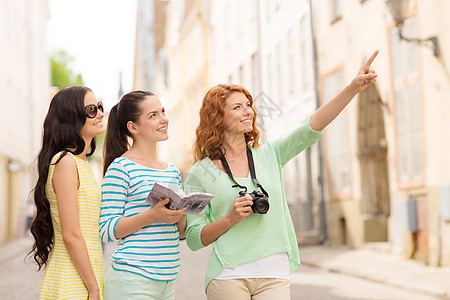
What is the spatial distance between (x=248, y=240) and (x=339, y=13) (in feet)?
45.4

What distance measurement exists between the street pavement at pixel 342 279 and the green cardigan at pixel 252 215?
5253 mm

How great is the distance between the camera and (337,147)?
17.3 meters

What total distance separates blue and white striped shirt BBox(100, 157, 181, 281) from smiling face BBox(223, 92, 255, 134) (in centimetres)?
39

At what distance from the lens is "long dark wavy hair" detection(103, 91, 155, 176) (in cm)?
352

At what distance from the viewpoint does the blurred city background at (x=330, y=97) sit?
11961 millimetres

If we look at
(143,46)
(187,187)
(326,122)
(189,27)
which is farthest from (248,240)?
(143,46)

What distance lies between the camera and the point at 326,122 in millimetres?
3564

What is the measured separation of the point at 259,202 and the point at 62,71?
163 ft

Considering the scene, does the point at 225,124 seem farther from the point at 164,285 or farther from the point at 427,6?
the point at 427,6

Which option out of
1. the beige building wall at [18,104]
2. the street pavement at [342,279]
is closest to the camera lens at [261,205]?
the street pavement at [342,279]

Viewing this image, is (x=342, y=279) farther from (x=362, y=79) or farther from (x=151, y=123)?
(x=151, y=123)

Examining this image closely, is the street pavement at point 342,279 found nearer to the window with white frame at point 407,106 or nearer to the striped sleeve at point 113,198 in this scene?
the window with white frame at point 407,106

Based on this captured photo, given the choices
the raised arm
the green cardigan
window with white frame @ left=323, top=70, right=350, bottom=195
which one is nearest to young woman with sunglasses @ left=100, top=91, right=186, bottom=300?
the green cardigan

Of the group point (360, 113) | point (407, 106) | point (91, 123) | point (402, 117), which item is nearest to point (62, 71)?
point (360, 113)
